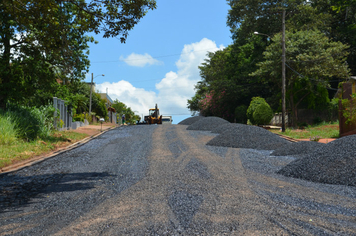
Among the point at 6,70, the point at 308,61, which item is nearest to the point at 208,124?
the point at 308,61

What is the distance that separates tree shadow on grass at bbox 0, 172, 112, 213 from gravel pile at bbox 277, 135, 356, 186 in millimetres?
5914

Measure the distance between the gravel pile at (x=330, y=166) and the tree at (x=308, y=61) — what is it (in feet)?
59.9

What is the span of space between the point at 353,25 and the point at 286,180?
1302 inches

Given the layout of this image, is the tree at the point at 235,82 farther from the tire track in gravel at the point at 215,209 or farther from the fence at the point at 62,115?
the tire track in gravel at the point at 215,209

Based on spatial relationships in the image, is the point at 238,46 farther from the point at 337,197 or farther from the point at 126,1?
the point at 337,197

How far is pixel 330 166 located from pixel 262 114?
63.6 feet

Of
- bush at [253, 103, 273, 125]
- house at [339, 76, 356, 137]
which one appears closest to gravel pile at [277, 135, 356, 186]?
house at [339, 76, 356, 137]

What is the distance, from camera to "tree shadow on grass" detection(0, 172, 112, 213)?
6852mm

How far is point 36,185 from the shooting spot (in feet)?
26.4

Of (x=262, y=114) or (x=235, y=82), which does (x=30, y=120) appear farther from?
(x=235, y=82)

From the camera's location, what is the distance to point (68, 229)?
472 cm

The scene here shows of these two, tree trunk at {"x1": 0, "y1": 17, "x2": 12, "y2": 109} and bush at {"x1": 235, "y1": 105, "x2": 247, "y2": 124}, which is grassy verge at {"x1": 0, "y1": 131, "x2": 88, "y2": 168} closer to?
tree trunk at {"x1": 0, "y1": 17, "x2": 12, "y2": 109}

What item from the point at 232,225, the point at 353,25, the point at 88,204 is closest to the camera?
the point at 232,225

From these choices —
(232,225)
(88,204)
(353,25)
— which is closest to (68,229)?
(88,204)
